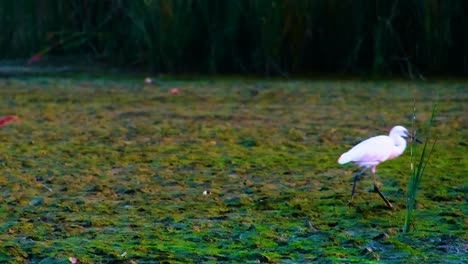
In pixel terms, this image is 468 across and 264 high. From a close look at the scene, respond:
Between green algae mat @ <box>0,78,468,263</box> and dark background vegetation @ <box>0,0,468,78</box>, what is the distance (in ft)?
1.64

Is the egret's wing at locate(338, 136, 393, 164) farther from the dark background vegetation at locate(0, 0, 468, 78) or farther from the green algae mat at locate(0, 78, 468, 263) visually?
the dark background vegetation at locate(0, 0, 468, 78)

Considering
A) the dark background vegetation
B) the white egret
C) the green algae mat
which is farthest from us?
the dark background vegetation

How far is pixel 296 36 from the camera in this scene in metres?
8.84

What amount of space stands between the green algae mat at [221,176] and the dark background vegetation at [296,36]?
1.64ft

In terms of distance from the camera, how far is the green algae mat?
3.47 m

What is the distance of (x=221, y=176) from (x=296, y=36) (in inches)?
164

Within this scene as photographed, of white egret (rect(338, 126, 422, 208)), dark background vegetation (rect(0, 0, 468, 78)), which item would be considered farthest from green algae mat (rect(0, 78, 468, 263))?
dark background vegetation (rect(0, 0, 468, 78))

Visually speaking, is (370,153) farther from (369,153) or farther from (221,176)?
(221,176)

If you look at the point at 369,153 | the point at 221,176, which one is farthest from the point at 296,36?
the point at 369,153

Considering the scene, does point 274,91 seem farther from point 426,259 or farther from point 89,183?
point 426,259

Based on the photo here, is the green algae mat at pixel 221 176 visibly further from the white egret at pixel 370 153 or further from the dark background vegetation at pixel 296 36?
the dark background vegetation at pixel 296 36

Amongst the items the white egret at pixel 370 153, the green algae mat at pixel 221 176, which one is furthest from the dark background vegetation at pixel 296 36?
the white egret at pixel 370 153

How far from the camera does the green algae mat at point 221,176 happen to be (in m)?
3.47

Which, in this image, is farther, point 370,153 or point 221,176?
point 221,176
